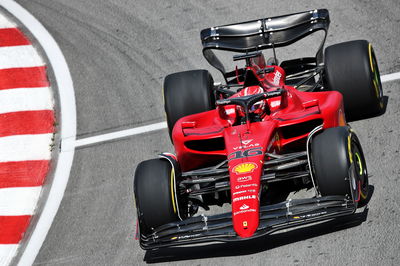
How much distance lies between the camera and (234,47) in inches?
375

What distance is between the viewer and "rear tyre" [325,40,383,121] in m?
8.77

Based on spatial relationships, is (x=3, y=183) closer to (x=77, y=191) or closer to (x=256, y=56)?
(x=77, y=191)

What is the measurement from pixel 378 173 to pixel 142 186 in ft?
7.64

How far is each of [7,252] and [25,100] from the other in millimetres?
3298

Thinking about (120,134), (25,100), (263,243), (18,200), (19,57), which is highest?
(19,57)

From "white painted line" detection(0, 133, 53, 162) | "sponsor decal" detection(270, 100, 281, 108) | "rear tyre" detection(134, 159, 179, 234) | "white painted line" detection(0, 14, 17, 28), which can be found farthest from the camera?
"white painted line" detection(0, 14, 17, 28)

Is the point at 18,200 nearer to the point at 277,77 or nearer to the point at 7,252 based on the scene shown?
the point at 7,252

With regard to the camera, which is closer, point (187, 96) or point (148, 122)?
point (187, 96)

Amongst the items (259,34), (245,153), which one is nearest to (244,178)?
(245,153)

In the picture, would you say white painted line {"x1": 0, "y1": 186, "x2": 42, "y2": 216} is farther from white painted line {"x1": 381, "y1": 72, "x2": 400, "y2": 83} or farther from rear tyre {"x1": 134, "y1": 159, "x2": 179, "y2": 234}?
white painted line {"x1": 381, "y1": 72, "x2": 400, "y2": 83}

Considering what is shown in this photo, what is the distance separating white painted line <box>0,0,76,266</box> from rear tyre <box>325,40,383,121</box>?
3.21 m

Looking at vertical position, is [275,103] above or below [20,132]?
above

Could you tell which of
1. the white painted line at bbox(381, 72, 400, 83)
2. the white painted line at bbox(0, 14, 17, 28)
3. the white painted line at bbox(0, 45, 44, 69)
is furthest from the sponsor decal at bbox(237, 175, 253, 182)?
the white painted line at bbox(0, 14, 17, 28)

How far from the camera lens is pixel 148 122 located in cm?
1053
